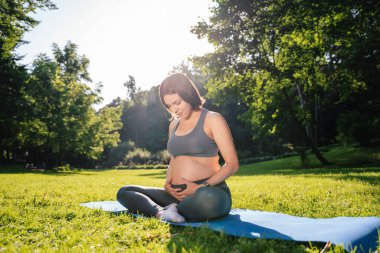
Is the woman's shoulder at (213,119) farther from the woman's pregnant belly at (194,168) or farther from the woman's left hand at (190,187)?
the woman's left hand at (190,187)

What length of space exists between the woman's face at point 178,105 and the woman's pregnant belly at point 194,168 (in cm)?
55

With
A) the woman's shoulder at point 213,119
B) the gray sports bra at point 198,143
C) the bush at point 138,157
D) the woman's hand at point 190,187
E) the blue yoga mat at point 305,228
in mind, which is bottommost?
the bush at point 138,157

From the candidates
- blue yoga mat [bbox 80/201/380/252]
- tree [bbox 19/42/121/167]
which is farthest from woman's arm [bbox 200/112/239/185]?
tree [bbox 19/42/121/167]

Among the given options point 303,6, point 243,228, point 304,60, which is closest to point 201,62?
point 304,60

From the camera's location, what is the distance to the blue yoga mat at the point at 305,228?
228 centimetres

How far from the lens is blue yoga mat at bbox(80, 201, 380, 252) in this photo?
2283mm

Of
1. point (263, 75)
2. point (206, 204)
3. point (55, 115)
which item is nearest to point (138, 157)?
point (55, 115)

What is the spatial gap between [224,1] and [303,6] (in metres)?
4.81

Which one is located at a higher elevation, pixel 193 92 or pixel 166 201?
pixel 193 92

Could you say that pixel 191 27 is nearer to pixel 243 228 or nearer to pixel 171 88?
pixel 171 88

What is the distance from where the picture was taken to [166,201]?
3818mm

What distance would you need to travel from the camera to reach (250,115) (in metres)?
21.1

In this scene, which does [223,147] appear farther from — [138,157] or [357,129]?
[138,157]

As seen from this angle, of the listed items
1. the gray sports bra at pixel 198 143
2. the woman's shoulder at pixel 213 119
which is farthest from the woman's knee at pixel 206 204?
the woman's shoulder at pixel 213 119
